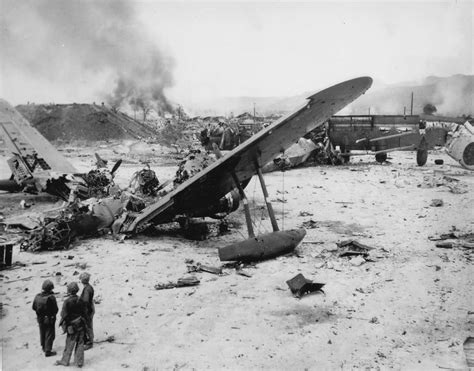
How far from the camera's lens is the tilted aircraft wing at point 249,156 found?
8148 millimetres

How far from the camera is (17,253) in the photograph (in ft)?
32.5

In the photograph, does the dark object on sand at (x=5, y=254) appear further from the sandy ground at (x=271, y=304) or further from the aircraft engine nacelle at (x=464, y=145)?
the aircraft engine nacelle at (x=464, y=145)

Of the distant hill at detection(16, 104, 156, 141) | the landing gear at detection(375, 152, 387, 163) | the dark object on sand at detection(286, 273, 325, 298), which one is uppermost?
the distant hill at detection(16, 104, 156, 141)

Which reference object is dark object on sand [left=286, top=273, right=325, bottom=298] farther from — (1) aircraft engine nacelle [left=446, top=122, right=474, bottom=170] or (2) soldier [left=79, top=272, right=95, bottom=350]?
(1) aircraft engine nacelle [left=446, top=122, right=474, bottom=170]

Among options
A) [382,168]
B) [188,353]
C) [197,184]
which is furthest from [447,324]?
[382,168]

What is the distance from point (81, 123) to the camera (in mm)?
49469

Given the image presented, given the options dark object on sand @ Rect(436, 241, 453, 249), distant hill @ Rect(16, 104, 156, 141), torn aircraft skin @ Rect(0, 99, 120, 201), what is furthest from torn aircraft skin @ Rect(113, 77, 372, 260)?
distant hill @ Rect(16, 104, 156, 141)

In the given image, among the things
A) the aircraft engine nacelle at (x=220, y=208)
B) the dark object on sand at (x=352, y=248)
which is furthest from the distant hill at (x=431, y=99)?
the dark object on sand at (x=352, y=248)

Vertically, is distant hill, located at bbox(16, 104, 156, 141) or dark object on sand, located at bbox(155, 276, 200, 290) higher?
distant hill, located at bbox(16, 104, 156, 141)

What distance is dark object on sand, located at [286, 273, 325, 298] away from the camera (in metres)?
7.23

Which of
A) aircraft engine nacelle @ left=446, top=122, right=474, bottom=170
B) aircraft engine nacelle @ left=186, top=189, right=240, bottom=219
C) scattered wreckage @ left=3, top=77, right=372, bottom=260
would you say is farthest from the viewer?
aircraft engine nacelle @ left=446, top=122, right=474, bottom=170

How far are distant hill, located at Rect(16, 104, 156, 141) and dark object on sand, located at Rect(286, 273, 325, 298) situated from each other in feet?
141

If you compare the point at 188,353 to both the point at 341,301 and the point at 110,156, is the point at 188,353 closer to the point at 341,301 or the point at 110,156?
the point at 341,301

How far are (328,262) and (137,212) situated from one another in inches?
234
